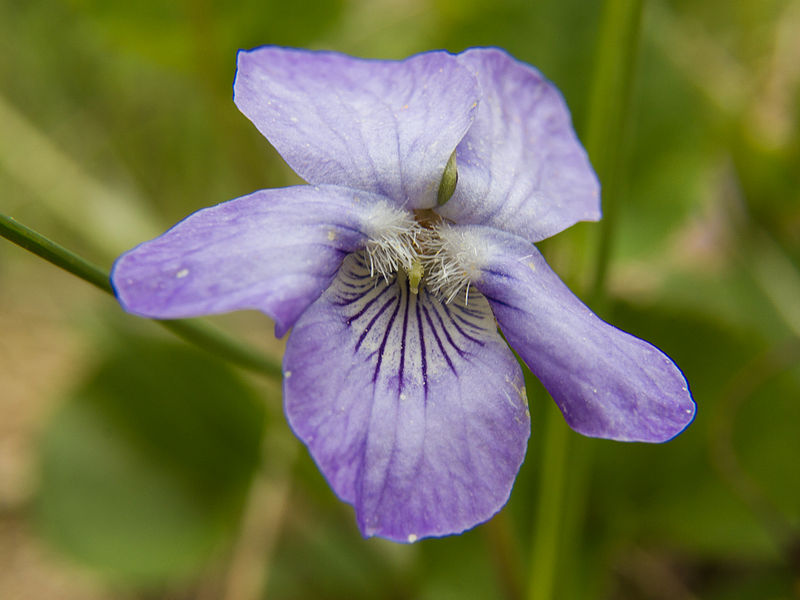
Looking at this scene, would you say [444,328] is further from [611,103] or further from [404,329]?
[611,103]

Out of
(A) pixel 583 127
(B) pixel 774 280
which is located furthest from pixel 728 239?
(A) pixel 583 127

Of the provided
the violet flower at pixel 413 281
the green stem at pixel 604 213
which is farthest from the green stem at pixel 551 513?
the violet flower at pixel 413 281

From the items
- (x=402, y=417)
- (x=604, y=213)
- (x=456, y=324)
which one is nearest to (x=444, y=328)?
(x=456, y=324)

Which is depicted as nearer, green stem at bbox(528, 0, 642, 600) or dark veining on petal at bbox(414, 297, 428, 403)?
dark veining on petal at bbox(414, 297, 428, 403)

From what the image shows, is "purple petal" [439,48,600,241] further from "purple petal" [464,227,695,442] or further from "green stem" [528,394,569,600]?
"green stem" [528,394,569,600]

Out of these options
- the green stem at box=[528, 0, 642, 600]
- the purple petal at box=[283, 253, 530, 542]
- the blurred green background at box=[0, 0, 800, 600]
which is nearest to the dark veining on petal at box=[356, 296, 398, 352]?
the purple petal at box=[283, 253, 530, 542]

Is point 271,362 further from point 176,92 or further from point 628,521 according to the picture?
point 176,92
